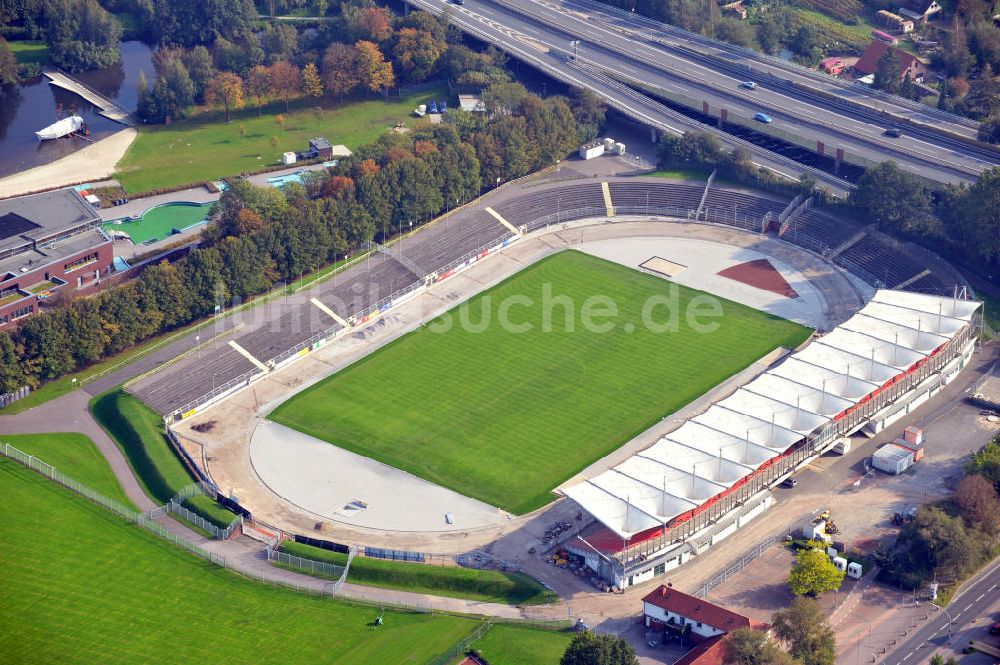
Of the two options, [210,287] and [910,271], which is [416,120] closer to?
[210,287]

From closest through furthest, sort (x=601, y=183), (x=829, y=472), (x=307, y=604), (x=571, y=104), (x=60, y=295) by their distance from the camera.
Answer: (x=307, y=604) < (x=829, y=472) < (x=60, y=295) < (x=601, y=183) < (x=571, y=104)

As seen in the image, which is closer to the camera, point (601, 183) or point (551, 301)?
point (551, 301)

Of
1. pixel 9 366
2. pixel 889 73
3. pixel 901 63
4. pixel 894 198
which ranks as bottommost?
pixel 9 366

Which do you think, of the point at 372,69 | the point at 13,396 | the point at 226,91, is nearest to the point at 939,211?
the point at 372,69

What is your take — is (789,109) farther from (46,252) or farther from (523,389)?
(46,252)

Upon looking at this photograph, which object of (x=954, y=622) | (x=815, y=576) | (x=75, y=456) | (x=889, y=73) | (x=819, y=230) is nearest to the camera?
(x=954, y=622)

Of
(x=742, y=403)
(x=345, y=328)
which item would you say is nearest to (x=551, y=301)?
(x=345, y=328)

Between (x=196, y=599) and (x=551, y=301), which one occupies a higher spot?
(x=551, y=301)

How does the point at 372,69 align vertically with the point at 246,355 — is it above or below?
above
